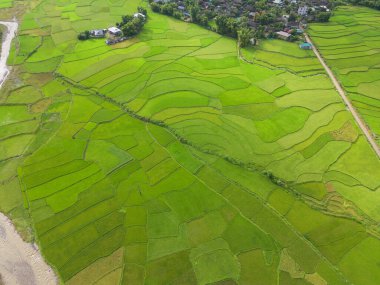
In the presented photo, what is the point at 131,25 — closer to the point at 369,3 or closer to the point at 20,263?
the point at 20,263

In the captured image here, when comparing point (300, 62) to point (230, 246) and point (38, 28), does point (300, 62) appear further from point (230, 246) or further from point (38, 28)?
point (38, 28)

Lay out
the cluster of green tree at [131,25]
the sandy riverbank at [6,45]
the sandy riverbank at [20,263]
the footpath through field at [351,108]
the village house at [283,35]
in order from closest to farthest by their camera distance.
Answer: the sandy riverbank at [20,263] < the footpath through field at [351,108] < the sandy riverbank at [6,45] < the cluster of green tree at [131,25] < the village house at [283,35]

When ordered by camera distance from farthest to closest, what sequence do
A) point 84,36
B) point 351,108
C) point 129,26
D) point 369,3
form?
point 369,3 < point 129,26 < point 84,36 < point 351,108

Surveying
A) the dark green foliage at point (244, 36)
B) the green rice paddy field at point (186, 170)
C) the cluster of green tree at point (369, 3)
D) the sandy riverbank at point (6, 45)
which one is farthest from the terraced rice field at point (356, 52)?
the sandy riverbank at point (6, 45)

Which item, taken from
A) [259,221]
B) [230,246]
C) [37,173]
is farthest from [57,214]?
[259,221]

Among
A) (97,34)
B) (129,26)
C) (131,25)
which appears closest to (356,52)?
(131,25)

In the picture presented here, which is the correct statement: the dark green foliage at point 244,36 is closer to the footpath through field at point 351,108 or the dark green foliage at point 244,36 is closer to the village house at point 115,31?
the footpath through field at point 351,108
